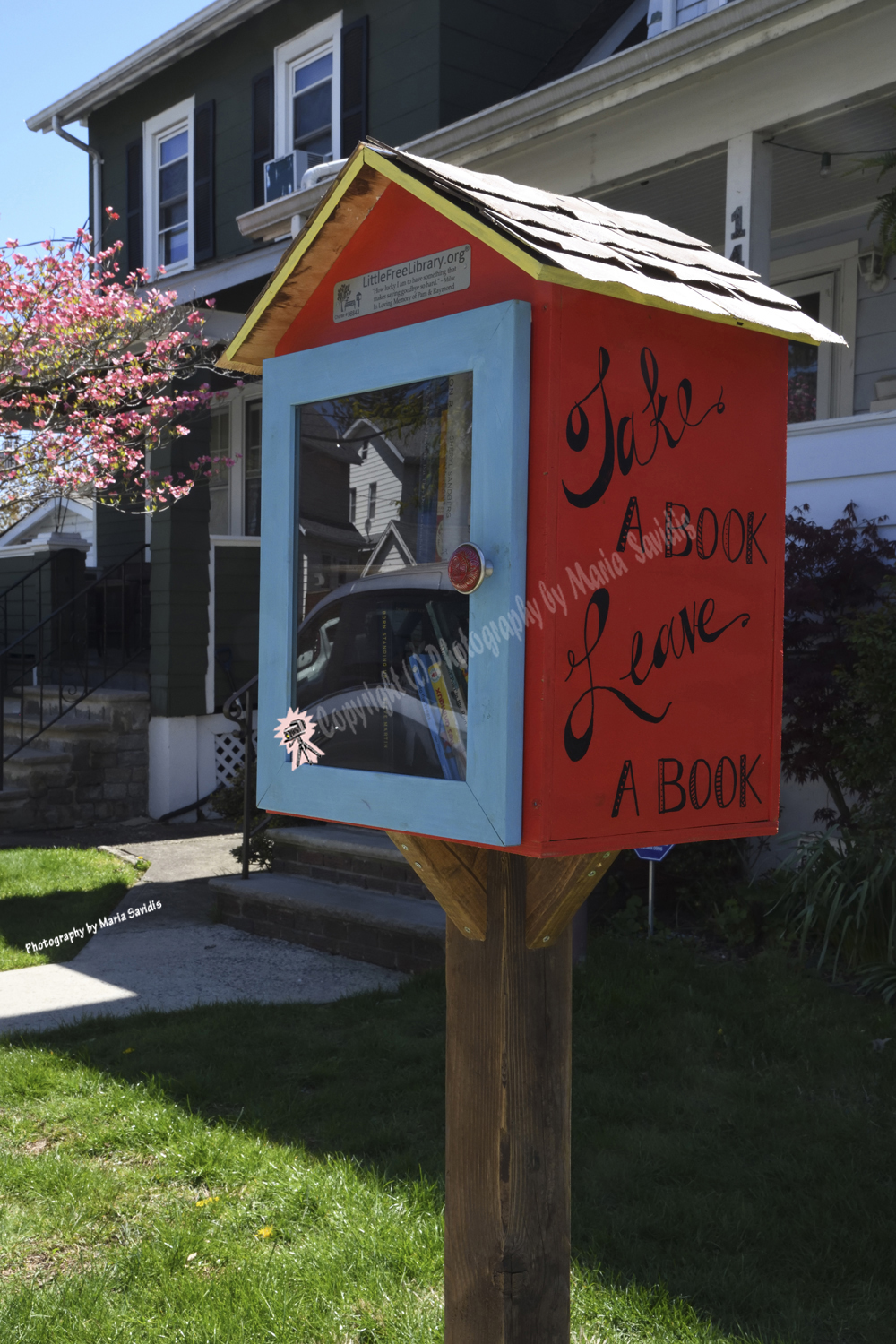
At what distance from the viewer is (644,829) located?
1.80 metres


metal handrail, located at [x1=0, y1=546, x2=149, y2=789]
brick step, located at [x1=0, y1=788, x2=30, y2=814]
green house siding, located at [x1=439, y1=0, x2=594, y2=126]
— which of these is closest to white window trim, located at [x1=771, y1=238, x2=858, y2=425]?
green house siding, located at [x1=439, y1=0, x2=594, y2=126]

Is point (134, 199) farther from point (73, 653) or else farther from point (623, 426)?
point (623, 426)

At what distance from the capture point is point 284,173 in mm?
11945

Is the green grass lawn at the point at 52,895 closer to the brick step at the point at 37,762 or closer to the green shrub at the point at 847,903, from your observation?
the brick step at the point at 37,762

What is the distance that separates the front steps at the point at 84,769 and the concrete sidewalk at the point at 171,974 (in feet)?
9.33

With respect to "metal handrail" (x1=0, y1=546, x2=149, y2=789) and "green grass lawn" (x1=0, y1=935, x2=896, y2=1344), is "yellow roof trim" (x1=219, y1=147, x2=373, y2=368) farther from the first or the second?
"metal handrail" (x1=0, y1=546, x2=149, y2=789)

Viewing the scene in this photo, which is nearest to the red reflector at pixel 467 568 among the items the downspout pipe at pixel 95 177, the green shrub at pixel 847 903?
the green shrub at pixel 847 903

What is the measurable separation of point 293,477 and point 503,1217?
1225 mm

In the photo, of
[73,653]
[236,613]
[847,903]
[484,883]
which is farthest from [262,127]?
[484,883]

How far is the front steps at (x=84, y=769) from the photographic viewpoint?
969 centimetres

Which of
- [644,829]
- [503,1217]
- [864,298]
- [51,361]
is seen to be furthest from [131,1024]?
[864,298]

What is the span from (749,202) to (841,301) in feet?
8.01

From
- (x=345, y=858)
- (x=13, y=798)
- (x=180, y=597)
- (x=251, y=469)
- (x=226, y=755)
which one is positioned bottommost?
(x=13, y=798)

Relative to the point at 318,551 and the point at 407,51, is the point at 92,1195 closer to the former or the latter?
the point at 318,551
